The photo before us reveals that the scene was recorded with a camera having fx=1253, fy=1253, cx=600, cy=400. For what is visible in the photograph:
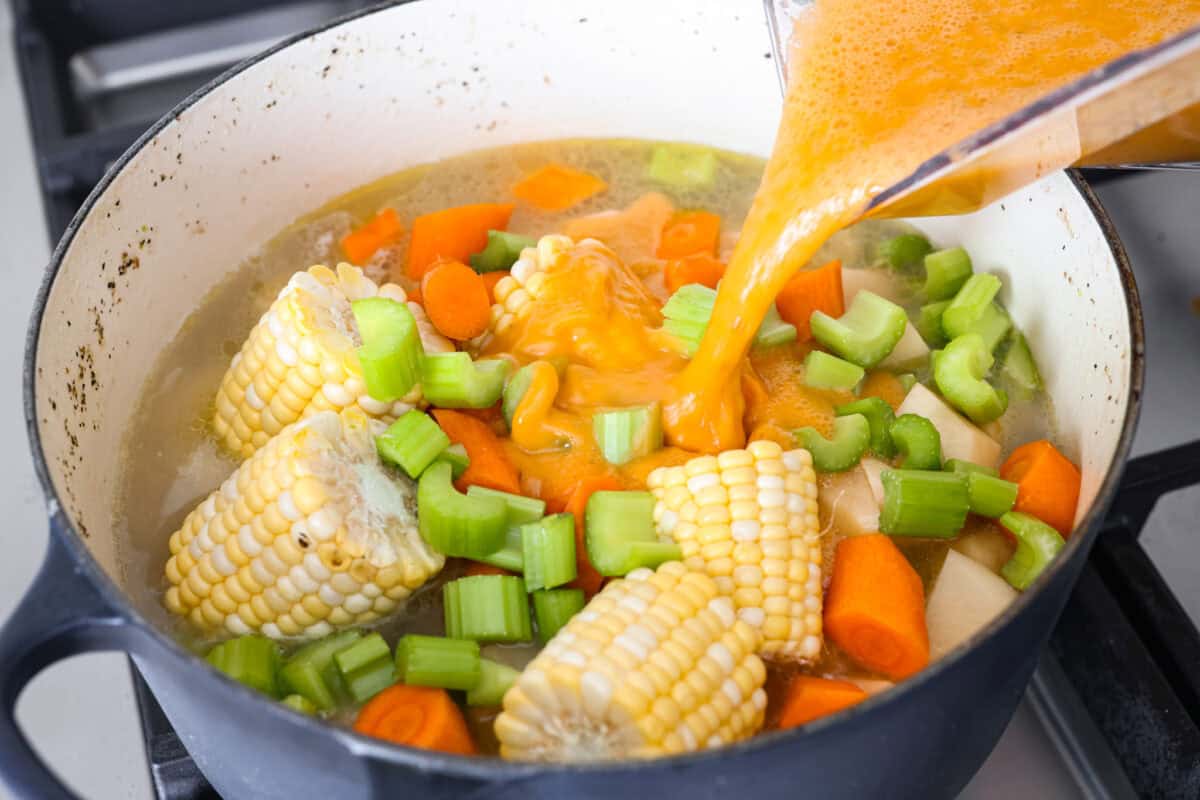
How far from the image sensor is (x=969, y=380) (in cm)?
140

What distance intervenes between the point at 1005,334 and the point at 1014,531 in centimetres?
32

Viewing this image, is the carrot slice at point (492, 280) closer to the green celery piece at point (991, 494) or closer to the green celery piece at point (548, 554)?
the green celery piece at point (548, 554)

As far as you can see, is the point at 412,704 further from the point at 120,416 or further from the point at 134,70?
the point at 134,70

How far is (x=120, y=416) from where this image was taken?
1415 mm

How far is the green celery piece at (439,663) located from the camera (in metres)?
1.13

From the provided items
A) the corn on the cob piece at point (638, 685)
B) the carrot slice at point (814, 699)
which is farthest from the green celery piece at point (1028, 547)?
the corn on the cob piece at point (638, 685)

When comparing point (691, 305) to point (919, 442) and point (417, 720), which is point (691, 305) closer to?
point (919, 442)

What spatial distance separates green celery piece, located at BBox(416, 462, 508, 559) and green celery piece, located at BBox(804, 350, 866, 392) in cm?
41

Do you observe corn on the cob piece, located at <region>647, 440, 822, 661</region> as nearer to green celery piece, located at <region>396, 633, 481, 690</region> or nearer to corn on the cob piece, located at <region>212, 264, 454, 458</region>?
green celery piece, located at <region>396, 633, 481, 690</region>

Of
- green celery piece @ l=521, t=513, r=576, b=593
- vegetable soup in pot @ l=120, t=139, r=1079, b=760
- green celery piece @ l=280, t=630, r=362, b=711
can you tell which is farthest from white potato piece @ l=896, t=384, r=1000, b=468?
green celery piece @ l=280, t=630, r=362, b=711

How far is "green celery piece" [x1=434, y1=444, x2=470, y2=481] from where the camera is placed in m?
1.30

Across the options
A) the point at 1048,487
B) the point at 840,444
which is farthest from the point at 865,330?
the point at 1048,487

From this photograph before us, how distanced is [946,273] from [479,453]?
0.63 metres

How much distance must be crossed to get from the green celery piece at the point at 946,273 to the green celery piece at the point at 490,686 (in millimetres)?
750
